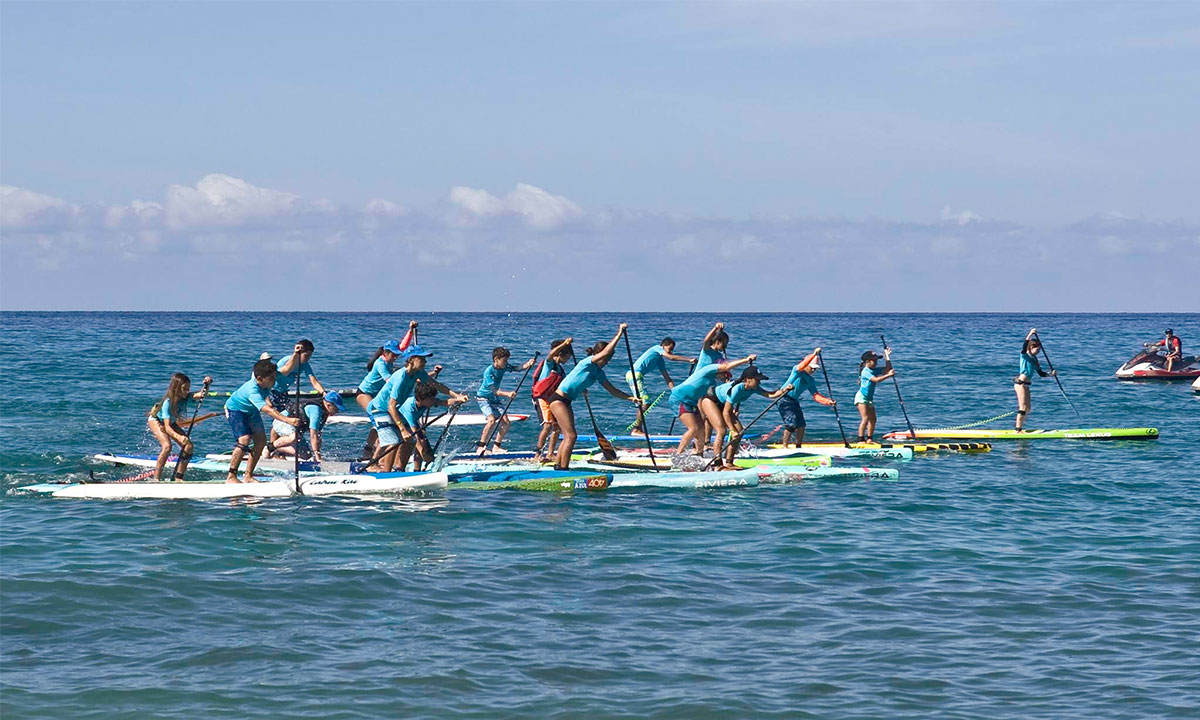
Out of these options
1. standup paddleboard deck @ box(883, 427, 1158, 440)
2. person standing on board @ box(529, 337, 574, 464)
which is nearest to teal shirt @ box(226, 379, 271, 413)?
person standing on board @ box(529, 337, 574, 464)

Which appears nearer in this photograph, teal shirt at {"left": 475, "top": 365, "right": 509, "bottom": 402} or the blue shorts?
the blue shorts

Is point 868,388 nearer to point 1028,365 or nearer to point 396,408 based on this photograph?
point 1028,365

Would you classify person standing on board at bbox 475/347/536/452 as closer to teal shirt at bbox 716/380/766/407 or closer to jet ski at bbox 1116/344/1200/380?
teal shirt at bbox 716/380/766/407

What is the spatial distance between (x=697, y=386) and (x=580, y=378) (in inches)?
76.6

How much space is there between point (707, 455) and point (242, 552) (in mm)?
9598

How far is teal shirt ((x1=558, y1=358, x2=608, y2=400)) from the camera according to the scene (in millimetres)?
19766

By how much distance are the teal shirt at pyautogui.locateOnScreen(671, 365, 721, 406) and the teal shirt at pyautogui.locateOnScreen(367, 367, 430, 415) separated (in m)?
4.23

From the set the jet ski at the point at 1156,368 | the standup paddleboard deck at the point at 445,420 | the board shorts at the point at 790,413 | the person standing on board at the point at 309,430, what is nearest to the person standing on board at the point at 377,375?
the person standing on board at the point at 309,430

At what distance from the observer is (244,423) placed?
18.0m

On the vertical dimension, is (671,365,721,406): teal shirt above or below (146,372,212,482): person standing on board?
above

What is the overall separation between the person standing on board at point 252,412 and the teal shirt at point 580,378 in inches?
170

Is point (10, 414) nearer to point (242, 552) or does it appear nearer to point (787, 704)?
point (242, 552)

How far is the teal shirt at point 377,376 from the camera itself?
21500mm

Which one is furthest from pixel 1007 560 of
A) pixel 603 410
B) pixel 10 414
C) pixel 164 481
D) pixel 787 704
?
pixel 10 414
